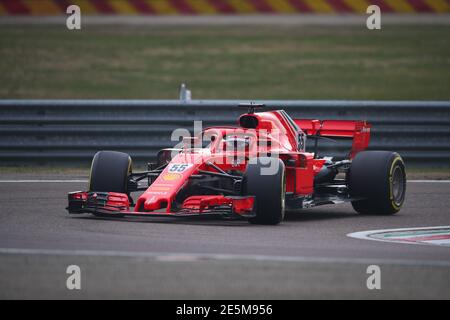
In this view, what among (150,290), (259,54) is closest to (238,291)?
(150,290)

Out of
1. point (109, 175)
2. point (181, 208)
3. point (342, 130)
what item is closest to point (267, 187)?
point (181, 208)

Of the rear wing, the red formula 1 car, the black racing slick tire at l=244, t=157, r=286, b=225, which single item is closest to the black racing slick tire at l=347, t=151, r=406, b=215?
the red formula 1 car

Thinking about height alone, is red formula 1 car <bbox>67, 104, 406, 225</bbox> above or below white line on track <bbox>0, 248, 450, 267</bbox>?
above

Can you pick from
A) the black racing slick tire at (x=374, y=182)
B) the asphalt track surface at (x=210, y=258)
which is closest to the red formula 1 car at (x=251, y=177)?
the black racing slick tire at (x=374, y=182)

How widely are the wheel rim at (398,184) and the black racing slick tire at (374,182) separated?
0.09 m

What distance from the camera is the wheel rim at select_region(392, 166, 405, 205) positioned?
555 inches

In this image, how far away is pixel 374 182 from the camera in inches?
545

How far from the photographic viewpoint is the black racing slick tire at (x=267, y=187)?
1235 cm

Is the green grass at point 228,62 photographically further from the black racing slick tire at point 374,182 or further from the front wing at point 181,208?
the front wing at point 181,208

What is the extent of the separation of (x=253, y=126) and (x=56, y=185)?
11.6ft

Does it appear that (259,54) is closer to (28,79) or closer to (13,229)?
(28,79)

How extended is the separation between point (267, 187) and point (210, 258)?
2390 millimetres

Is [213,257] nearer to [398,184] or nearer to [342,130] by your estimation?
[398,184]

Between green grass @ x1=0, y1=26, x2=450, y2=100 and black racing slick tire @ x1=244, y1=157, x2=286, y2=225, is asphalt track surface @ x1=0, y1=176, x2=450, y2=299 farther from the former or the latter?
green grass @ x1=0, y1=26, x2=450, y2=100
